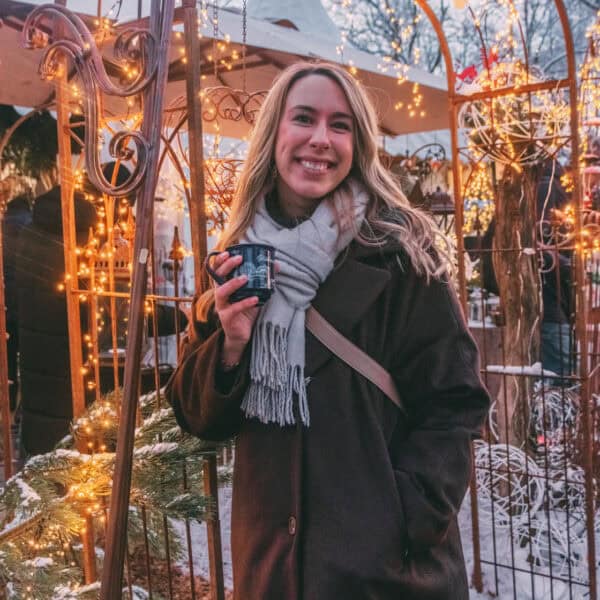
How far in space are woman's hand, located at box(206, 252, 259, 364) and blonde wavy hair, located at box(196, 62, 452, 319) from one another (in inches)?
6.5

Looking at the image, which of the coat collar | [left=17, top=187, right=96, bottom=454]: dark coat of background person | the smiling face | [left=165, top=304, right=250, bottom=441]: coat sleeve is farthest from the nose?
[left=17, top=187, right=96, bottom=454]: dark coat of background person

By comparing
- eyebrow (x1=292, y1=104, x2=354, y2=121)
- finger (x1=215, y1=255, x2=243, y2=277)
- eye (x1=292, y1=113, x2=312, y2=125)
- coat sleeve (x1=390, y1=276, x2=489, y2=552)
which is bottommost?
coat sleeve (x1=390, y1=276, x2=489, y2=552)

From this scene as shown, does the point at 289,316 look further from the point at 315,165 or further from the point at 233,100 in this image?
the point at 233,100

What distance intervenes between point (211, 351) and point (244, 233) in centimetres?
31

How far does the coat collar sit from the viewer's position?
1554mm

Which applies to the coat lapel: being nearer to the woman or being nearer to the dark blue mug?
the woman

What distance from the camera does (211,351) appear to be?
160cm

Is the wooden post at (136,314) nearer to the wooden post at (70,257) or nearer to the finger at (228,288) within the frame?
the finger at (228,288)

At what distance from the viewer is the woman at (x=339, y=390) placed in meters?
1.50

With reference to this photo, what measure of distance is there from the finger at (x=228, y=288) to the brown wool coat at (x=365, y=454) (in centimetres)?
19

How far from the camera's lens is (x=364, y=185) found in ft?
5.62

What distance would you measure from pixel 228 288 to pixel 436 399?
0.55 meters

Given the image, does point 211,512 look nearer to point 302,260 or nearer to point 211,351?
point 211,351

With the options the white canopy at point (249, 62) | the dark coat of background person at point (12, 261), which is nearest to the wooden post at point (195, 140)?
the white canopy at point (249, 62)
